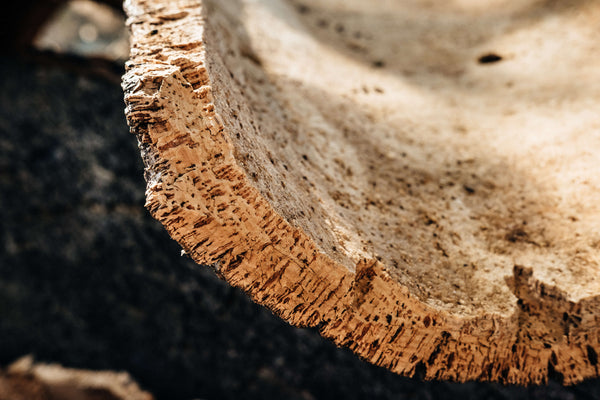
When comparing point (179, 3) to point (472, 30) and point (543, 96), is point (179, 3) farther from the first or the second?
point (472, 30)

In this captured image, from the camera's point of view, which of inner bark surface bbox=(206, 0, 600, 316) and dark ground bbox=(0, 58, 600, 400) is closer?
inner bark surface bbox=(206, 0, 600, 316)

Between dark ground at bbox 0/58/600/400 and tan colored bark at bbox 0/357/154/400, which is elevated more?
dark ground at bbox 0/58/600/400

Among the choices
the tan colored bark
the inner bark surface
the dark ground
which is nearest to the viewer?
the inner bark surface

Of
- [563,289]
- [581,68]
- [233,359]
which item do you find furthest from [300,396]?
[581,68]

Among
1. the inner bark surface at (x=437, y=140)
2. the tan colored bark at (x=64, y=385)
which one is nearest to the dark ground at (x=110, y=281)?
the tan colored bark at (x=64, y=385)

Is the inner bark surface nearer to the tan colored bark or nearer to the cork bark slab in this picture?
the cork bark slab

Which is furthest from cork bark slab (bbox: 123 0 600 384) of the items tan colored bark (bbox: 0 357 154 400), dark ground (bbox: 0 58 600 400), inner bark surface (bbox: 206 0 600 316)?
tan colored bark (bbox: 0 357 154 400)

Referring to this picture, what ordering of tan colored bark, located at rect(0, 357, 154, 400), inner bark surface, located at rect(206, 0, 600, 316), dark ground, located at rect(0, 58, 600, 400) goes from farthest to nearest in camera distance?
1. tan colored bark, located at rect(0, 357, 154, 400)
2. dark ground, located at rect(0, 58, 600, 400)
3. inner bark surface, located at rect(206, 0, 600, 316)

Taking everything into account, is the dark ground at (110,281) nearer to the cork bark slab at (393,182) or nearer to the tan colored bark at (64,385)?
the tan colored bark at (64,385)
